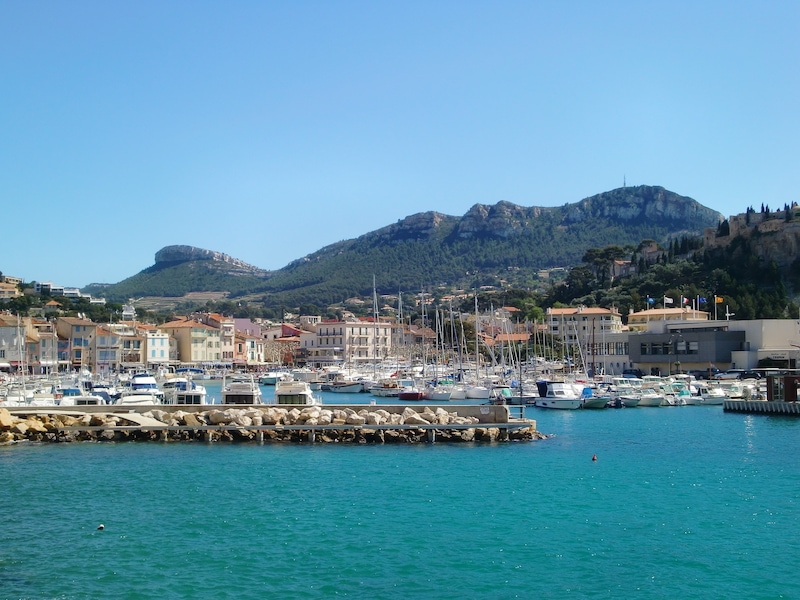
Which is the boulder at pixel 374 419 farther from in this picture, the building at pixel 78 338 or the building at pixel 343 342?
the building at pixel 343 342

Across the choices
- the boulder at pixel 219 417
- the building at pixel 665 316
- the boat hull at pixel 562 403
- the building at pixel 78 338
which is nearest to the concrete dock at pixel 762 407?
the boat hull at pixel 562 403

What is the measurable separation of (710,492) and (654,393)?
119 feet

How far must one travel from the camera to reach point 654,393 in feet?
197

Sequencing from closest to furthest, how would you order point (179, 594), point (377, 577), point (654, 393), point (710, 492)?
point (179, 594) → point (377, 577) → point (710, 492) → point (654, 393)

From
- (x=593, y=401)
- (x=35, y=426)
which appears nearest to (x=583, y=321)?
(x=593, y=401)

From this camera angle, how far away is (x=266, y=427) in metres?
35.2

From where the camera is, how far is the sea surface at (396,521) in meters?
16.1

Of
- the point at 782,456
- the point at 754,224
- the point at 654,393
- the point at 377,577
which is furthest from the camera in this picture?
the point at 754,224

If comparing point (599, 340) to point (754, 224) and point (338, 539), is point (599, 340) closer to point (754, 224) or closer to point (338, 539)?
point (754, 224)

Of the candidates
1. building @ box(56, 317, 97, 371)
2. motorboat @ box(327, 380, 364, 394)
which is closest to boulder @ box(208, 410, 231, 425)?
motorboat @ box(327, 380, 364, 394)

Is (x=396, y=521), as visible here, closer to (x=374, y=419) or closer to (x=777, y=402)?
(x=374, y=419)

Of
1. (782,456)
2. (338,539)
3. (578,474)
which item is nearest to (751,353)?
(782,456)

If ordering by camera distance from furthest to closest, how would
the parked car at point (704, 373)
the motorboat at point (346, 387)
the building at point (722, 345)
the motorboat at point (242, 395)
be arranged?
the building at point (722, 345), the motorboat at point (346, 387), the parked car at point (704, 373), the motorboat at point (242, 395)

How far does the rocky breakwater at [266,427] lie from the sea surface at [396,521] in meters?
1.23
